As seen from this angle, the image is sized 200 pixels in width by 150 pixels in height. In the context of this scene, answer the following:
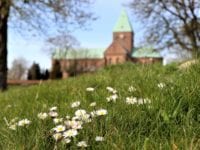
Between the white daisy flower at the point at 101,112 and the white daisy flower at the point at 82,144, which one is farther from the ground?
the white daisy flower at the point at 101,112

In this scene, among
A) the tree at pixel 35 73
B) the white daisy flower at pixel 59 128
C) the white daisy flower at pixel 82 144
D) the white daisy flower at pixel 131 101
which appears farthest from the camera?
the tree at pixel 35 73

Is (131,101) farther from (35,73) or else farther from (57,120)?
(35,73)

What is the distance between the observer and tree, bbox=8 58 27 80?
9647 cm

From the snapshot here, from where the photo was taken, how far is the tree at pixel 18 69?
96469 mm

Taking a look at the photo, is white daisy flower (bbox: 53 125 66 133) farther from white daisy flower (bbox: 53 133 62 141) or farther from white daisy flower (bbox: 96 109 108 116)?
white daisy flower (bbox: 96 109 108 116)

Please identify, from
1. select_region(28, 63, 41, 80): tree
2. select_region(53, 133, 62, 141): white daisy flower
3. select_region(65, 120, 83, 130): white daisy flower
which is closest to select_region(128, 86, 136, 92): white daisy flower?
select_region(65, 120, 83, 130): white daisy flower

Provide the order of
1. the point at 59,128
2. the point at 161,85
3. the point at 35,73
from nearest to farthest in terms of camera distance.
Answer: the point at 59,128, the point at 161,85, the point at 35,73

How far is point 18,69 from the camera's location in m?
97.1

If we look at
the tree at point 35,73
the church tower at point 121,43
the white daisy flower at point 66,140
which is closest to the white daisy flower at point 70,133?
the white daisy flower at point 66,140

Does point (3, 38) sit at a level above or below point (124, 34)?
below

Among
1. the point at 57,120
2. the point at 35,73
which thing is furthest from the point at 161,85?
the point at 35,73

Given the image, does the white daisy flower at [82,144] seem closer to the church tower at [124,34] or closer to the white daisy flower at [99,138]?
the white daisy flower at [99,138]

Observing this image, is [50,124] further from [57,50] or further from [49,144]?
[57,50]

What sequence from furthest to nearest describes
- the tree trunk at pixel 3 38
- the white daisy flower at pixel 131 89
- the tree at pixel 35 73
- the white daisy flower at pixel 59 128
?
the tree at pixel 35 73 → the tree trunk at pixel 3 38 → the white daisy flower at pixel 131 89 → the white daisy flower at pixel 59 128
